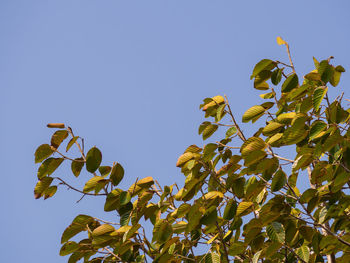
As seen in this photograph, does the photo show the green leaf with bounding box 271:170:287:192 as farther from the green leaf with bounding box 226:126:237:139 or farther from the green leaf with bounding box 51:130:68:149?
the green leaf with bounding box 51:130:68:149

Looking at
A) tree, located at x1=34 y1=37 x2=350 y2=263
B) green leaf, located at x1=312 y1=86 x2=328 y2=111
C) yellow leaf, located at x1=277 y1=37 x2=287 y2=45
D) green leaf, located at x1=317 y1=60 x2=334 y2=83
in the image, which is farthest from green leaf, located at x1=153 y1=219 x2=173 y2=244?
yellow leaf, located at x1=277 y1=37 x2=287 y2=45

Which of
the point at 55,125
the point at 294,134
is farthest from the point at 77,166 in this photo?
the point at 294,134

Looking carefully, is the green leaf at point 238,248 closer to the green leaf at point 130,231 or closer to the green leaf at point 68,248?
the green leaf at point 130,231

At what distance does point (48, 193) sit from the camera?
2365mm

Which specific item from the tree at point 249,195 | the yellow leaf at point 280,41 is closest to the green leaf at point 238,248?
the tree at point 249,195

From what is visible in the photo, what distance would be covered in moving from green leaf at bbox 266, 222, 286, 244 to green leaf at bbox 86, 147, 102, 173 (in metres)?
0.95

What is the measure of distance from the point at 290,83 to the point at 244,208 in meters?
0.82

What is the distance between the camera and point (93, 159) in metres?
2.29

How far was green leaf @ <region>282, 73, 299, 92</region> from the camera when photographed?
2.50 m

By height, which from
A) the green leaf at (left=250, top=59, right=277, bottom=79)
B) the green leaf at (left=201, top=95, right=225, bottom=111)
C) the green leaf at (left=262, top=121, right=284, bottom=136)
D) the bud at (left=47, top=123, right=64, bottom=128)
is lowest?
the green leaf at (left=262, top=121, right=284, bottom=136)

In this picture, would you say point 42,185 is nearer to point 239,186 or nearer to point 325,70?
point 239,186

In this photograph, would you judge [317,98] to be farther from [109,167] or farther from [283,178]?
[109,167]

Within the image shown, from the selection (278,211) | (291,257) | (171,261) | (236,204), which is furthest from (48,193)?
(291,257)

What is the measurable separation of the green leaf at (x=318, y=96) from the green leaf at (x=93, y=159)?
1.15 m
